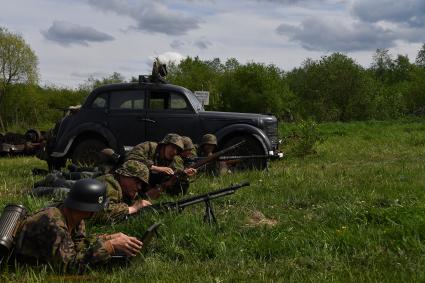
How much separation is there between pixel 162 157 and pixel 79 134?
434 centimetres

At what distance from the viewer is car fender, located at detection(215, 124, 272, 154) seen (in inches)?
439

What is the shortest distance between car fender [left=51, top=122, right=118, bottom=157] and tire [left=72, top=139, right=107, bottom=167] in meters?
0.16

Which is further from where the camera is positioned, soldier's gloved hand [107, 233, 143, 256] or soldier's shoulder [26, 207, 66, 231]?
soldier's gloved hand [107, 233, 143, 256]

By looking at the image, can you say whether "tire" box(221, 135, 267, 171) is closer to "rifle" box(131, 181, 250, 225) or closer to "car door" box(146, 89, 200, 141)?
"car door" box(146, 89, 200, 141)

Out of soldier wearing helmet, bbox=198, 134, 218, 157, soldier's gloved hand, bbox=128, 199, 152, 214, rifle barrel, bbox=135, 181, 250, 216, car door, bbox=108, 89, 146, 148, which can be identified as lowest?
soldier's gloved hand, bbox=128, 199, 152, 214

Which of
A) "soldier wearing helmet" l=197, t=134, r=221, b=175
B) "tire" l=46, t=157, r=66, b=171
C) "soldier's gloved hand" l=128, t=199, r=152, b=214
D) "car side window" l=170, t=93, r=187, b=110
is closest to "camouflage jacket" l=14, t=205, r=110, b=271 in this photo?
"soldier's gloved hand" l=128, t=199, r=152, b=214

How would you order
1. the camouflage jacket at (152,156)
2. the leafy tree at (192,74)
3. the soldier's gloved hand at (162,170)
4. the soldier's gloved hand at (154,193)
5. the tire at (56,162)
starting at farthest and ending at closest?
the leafy tree at (192,74), the tire at (56,162), the camouflage jacket at (152,156), the soldier's gloved hand at (162,170), the soldier's gloved hand at (154,193)

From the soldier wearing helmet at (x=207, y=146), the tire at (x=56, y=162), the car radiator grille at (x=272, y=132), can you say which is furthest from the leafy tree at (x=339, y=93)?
the soldier wearing helmet at (x=207, y=146)

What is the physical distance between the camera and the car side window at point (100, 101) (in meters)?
11.9

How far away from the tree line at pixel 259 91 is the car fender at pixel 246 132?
2889cm

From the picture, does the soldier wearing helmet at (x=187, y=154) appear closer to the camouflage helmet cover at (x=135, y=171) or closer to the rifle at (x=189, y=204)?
the camouflage helmet cover at (x=135, y=171)

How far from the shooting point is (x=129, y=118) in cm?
1160

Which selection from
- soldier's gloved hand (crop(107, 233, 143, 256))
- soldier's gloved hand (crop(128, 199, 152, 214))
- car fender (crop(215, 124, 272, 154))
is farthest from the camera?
car fender (crop(215, 124, 272, 154))

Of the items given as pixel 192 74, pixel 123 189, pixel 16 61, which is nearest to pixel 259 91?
pixel 192 74
